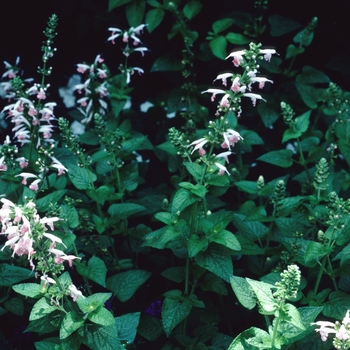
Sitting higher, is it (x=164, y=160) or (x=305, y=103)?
(x=305, y=103)

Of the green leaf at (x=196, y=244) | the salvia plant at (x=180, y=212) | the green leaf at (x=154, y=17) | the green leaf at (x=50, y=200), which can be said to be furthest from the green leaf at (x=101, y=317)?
the green leaf at (x=154, y=17)

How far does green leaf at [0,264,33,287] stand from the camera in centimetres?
265

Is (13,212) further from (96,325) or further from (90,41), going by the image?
(90,41)

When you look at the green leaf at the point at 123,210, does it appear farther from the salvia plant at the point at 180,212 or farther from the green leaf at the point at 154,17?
the green leaf at the point at 154,17

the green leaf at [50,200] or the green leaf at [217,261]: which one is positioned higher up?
the green leaf at [50,200]

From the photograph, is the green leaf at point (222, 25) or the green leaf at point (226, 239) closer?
the green leaf at point (226, 239)

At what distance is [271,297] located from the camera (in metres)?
2.20

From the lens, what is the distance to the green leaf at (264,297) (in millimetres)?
2148

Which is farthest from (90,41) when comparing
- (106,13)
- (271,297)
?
(271,297)

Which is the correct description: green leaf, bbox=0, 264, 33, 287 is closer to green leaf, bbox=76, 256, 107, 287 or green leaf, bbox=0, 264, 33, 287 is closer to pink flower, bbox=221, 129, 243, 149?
green leaf, bbox=76, 256, 107, 287

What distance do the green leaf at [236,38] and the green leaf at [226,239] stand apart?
1.55 m

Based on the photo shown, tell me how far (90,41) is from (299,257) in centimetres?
227

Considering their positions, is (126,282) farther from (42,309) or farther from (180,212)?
(42,309)

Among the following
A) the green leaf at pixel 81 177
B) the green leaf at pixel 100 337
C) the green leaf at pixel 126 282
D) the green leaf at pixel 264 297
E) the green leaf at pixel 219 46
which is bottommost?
the green leaf at pixel 126 282
